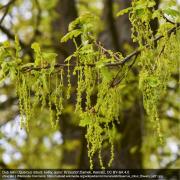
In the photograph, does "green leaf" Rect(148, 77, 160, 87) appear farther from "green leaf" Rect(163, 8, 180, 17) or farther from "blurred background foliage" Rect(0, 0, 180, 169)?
"blurred background foliage" Rect(0, 0, 180, 169)

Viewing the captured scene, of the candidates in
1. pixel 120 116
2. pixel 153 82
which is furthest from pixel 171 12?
pixel 120 116

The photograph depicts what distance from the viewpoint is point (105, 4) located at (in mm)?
4656

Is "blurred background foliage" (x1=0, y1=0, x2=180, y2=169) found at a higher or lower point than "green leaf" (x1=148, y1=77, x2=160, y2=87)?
higher

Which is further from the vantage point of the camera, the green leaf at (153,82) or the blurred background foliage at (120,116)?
the blurred background foliage at (120,116)

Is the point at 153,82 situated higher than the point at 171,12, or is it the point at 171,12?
the point at 171,12

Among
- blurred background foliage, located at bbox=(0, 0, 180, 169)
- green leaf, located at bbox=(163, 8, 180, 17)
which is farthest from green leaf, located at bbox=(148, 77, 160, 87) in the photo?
blurred background foliage, located at bbox=(0, 0, 180, 169)

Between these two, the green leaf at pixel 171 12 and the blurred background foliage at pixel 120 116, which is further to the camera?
the blurred background foliage at pixel 120 116

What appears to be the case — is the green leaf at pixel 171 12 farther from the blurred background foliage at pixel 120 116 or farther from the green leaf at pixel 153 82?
the blurred background foliage at pixel 120 116

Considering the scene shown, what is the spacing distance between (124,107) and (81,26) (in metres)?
2.35

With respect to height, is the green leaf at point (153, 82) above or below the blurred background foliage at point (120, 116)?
below

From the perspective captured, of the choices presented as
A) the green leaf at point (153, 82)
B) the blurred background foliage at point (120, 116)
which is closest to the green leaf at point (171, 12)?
the green leaf at point (153, 82)

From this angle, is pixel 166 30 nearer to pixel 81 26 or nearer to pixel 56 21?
pixel 81 26

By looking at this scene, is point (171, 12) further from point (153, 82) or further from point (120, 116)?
Answer: point (120, 116)

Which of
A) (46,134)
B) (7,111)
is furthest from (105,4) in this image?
(46,134)
